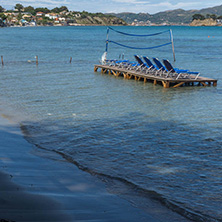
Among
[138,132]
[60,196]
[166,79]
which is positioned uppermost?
[166,79]

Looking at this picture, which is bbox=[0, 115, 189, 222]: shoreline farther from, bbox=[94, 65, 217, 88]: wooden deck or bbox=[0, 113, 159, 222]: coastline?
bbox=[94, 65, 217, 88]: wooden deck

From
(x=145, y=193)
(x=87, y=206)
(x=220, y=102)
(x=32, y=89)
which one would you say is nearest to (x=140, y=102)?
(x=220, y=102)

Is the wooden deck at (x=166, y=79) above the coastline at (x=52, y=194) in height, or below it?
above

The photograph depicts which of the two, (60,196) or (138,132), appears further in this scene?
(138,132)

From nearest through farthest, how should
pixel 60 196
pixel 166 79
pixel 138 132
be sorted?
1. pixel 60 196
2. pixel 138 132
3. pixel 166 79

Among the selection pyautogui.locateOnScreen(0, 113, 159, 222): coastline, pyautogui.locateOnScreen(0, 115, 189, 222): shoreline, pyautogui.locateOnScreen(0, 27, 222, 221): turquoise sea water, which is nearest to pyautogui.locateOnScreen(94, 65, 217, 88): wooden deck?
pyautogui.locateOnScreen(0, 27, 222, 221): turquoise sea water

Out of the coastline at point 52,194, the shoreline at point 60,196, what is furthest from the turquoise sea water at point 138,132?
the coastline at point 52,194

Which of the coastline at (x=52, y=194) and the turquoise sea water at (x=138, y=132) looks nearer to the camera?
the coastline at (x=52, y=194)

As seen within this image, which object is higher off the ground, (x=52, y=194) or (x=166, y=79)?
(x=166, y=79)

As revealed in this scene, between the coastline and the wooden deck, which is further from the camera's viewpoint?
the wooden deck

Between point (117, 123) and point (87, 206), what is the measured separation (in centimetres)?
749

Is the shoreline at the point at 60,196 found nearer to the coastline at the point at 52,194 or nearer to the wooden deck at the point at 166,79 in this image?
the coastline at the point at 52,194

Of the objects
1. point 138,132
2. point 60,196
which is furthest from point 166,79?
point 60,196

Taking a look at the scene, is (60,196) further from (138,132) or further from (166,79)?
(166,79)
